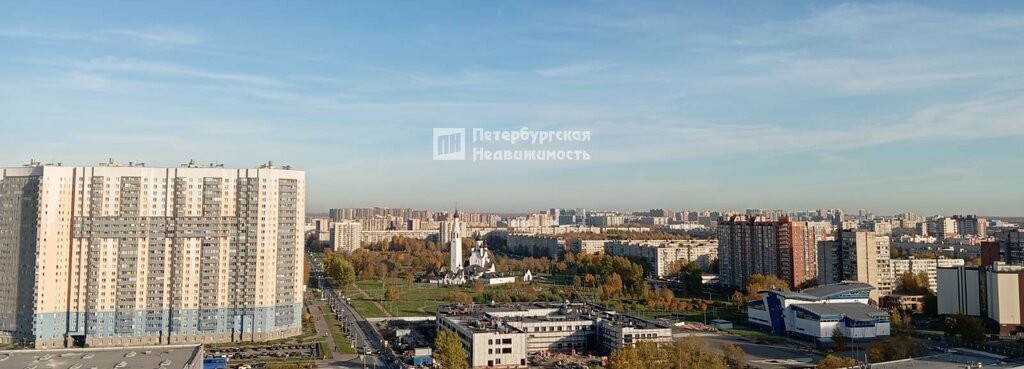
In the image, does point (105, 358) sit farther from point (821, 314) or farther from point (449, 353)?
point (821, 314)

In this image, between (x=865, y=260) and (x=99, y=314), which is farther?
(x=865, y=260)

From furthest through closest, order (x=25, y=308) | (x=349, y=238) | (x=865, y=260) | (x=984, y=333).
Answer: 1. (x=349, y=238)
2. (x=865, y=260)
3. (x=984, y=333)
4. (x=25, y=308)

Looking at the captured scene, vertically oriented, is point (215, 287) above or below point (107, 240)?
below

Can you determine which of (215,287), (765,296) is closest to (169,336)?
(215,287)

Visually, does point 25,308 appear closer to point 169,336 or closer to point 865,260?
point 169,336

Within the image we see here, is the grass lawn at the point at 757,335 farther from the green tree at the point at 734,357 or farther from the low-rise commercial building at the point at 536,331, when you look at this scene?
the green tree at the point at 734,357

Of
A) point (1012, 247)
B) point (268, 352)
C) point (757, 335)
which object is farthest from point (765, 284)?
point (268, 352)

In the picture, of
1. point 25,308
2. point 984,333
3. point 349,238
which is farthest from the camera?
point 349,238
